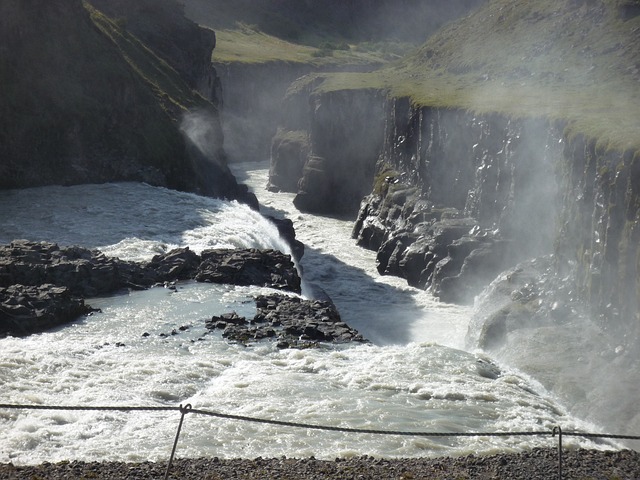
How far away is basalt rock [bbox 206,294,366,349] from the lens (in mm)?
33188

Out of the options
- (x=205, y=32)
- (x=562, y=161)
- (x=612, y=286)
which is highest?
(x=205, y=32)

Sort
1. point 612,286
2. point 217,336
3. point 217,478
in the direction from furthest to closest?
point 612,286, point 217,336, point 217,478

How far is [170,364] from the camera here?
29484 millimetres

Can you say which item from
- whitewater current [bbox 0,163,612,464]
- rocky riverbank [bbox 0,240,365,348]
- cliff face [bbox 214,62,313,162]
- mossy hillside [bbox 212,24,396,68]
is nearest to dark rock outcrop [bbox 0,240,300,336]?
rocky riverbank [bbox 0,240,365,348]

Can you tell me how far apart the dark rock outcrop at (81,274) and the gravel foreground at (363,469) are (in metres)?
13.6

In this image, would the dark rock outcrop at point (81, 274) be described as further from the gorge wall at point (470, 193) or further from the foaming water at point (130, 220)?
the gorge wall at point (470, 193)

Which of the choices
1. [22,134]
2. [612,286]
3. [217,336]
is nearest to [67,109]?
[22,134]

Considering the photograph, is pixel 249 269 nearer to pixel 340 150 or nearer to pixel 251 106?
pixel 340 150

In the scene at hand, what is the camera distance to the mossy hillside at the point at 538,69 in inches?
2028

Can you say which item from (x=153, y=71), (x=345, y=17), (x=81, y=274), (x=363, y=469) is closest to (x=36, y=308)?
(x=81, y=274)

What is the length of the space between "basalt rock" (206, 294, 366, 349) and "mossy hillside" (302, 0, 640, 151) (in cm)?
1392

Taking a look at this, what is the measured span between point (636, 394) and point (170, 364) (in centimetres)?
1564

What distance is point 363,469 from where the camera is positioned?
20.5m

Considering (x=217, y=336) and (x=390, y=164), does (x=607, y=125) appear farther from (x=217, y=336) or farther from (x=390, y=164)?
(x=390, y=164)
